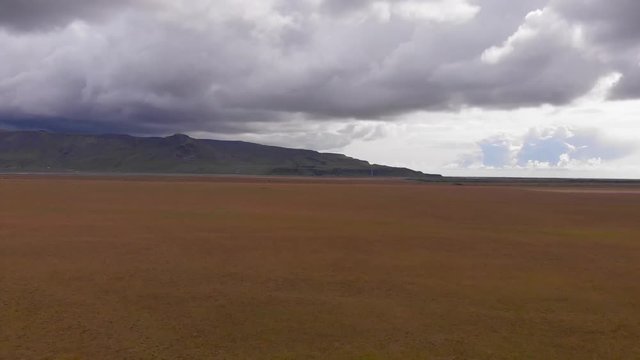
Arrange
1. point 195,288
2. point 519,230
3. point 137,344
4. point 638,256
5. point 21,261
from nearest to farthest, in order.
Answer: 1. point 137,344
2. point 195,288
3. point 21,261
4. point 638,256
5. point 519,230

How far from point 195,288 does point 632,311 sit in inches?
392

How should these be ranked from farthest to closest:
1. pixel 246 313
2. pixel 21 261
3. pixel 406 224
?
pixel 406 224
pixel 21 261
pixel 246 313

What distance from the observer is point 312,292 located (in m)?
13.5

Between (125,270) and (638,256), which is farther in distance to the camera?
(638,256)

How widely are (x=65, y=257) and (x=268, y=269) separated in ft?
21.5

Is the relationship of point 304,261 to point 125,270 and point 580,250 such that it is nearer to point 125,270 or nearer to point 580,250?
point 125,270

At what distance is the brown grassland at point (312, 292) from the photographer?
9.85m

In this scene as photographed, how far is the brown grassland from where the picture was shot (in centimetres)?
985

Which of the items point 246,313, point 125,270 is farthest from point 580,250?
point 125,270

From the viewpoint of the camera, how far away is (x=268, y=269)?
16047mm

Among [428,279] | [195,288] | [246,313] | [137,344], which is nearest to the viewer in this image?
[137,344]

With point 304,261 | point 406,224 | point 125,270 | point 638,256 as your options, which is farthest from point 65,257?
point 638,256

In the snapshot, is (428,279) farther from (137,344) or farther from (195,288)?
(137,344)

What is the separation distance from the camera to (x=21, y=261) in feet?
54.9
